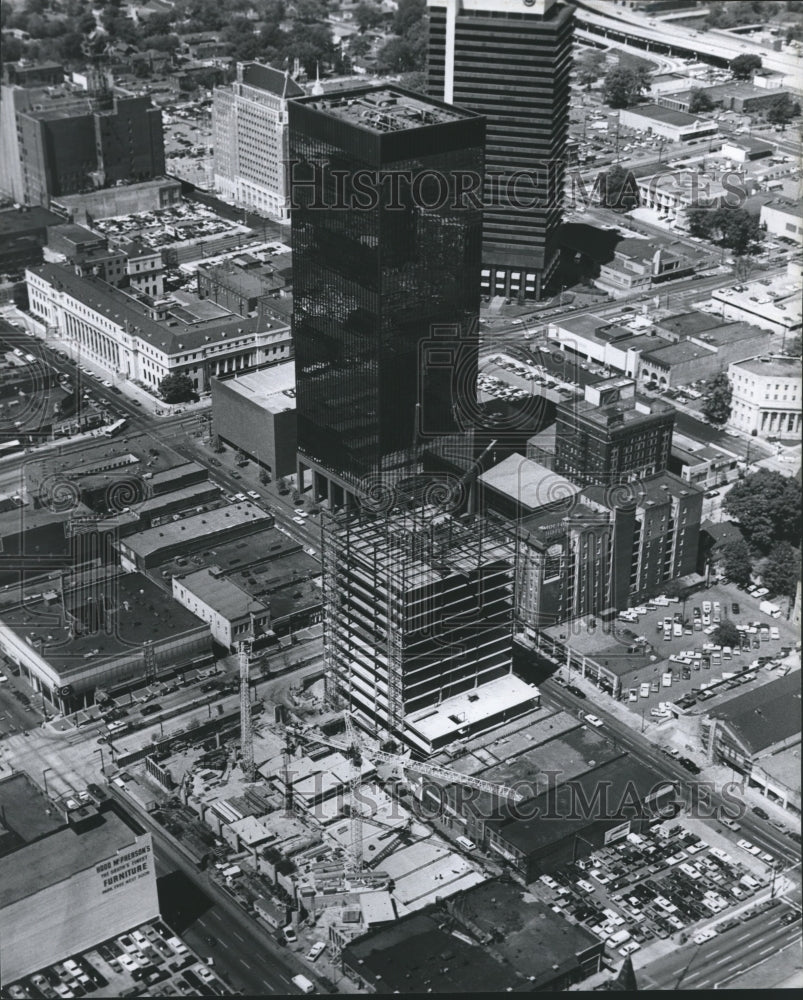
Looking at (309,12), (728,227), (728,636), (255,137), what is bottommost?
(728,636)

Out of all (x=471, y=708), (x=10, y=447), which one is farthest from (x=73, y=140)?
(x=471, y=708)

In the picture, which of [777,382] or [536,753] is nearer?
[536,753]

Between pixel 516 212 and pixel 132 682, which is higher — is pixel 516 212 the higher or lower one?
the higher one

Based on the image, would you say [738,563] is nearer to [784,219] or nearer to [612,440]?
[612,440]

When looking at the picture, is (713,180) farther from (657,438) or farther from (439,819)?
(439,819)

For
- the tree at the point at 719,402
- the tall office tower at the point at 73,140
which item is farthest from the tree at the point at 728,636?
the tall office tower at the point at 73,140

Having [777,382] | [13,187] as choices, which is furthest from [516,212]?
[13,187]
